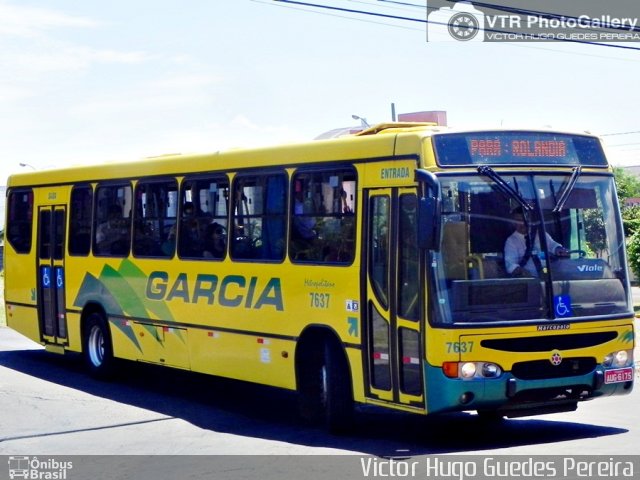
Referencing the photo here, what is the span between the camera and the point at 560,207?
418 inches

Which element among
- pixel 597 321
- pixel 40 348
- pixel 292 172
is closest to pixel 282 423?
pixel 292 172

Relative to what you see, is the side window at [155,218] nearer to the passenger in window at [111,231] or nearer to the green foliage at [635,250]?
the passenger in window at [111,231]

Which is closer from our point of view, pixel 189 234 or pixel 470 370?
pixel 470 370

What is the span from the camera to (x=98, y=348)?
54.6 feet

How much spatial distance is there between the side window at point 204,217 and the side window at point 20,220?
493 centimetres

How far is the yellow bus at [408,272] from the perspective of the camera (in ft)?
33.3

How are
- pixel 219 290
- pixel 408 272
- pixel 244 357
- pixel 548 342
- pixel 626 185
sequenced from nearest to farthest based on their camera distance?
pixel 548 342, pixel 408 272, pixel 244 357, pixel 219 290, pixel 626 185

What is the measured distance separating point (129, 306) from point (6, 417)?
3.03 m

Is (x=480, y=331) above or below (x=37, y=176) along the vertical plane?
below

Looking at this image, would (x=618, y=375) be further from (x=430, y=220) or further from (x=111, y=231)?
(x=111, y=231)

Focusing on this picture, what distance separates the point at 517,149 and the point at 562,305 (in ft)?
5.02

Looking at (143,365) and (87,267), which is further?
(143,365)

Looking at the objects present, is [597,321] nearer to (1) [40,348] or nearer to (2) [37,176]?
(2) [37,176]

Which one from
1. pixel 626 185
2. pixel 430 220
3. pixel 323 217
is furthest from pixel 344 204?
pixel 626 185
